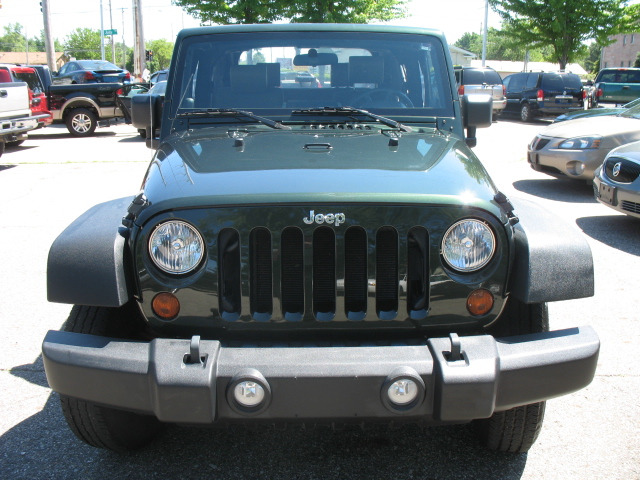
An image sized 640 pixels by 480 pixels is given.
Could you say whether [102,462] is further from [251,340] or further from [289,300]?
[289,300]

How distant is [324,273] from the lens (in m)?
2.52

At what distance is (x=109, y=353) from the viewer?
2379 millimetres

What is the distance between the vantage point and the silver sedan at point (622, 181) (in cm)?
684

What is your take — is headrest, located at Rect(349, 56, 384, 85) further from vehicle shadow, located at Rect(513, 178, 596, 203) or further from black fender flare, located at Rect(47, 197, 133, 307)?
vehicle shadow, located at Rect(513, 178, 596, 203)

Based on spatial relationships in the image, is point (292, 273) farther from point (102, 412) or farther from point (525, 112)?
point (525, 112)

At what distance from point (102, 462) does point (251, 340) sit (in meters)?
0.99

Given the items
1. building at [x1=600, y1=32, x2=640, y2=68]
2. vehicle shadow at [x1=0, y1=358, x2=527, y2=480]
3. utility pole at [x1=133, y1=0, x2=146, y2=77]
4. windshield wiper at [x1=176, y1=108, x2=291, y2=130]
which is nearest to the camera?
vehicle shadow at [x1=0, y1=358, x2=527, y2=480]

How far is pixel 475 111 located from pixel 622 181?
374cm

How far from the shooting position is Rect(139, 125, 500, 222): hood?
8.12 ft

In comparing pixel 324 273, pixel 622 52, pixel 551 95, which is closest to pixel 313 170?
pixel 324 273

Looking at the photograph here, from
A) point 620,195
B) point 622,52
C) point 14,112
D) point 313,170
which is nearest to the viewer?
point 313,170

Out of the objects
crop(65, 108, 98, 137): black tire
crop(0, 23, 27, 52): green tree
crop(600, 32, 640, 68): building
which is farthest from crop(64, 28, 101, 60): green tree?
crop(65, 108, 98, 137): black tire

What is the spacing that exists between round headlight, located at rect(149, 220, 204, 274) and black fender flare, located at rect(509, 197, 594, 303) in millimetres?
1182

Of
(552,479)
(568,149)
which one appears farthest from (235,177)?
(568,149)
